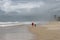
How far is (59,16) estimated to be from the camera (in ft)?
343

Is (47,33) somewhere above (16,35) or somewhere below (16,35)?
below

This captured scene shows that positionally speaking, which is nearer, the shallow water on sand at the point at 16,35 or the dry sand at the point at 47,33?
the dry sand at the point at 47,33

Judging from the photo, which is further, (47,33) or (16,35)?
(47,33)

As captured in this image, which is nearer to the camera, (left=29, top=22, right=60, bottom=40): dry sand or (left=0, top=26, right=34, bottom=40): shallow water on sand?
(left=29, top=22, right=60, bottom=40): dry sand
